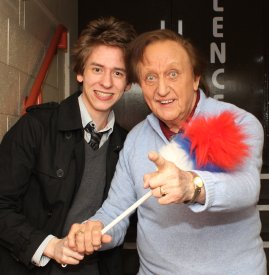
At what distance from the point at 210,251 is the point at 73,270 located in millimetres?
481

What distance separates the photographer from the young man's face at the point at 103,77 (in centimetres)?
148

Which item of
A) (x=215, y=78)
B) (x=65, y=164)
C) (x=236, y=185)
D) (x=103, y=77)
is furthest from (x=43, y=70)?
(x=215, y=78)

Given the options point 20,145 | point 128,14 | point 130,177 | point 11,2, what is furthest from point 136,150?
point 128,14

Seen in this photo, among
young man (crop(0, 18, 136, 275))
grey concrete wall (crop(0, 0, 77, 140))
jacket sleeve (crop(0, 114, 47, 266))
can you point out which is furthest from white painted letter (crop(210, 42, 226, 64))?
jacket sleeve (crop(0, 114, 47, 266))

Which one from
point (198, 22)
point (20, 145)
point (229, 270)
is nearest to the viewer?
point (229, 270)

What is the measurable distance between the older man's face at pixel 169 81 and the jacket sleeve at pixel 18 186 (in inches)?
15.5

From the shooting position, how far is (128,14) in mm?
3713

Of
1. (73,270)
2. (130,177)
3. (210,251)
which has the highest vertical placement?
(130,177)

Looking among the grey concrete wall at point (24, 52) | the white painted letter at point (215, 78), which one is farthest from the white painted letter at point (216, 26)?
the grey concrete wall at point (24, 52)

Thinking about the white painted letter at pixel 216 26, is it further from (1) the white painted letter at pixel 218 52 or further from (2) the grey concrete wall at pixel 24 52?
(2) the grey concrete wall at pixel 24 52

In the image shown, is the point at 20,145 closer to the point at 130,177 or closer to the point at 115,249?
the point at 130,177

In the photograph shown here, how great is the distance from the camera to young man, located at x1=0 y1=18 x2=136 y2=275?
49.8 inches

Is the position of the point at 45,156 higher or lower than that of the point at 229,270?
higher

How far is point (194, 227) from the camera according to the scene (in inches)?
46.8
